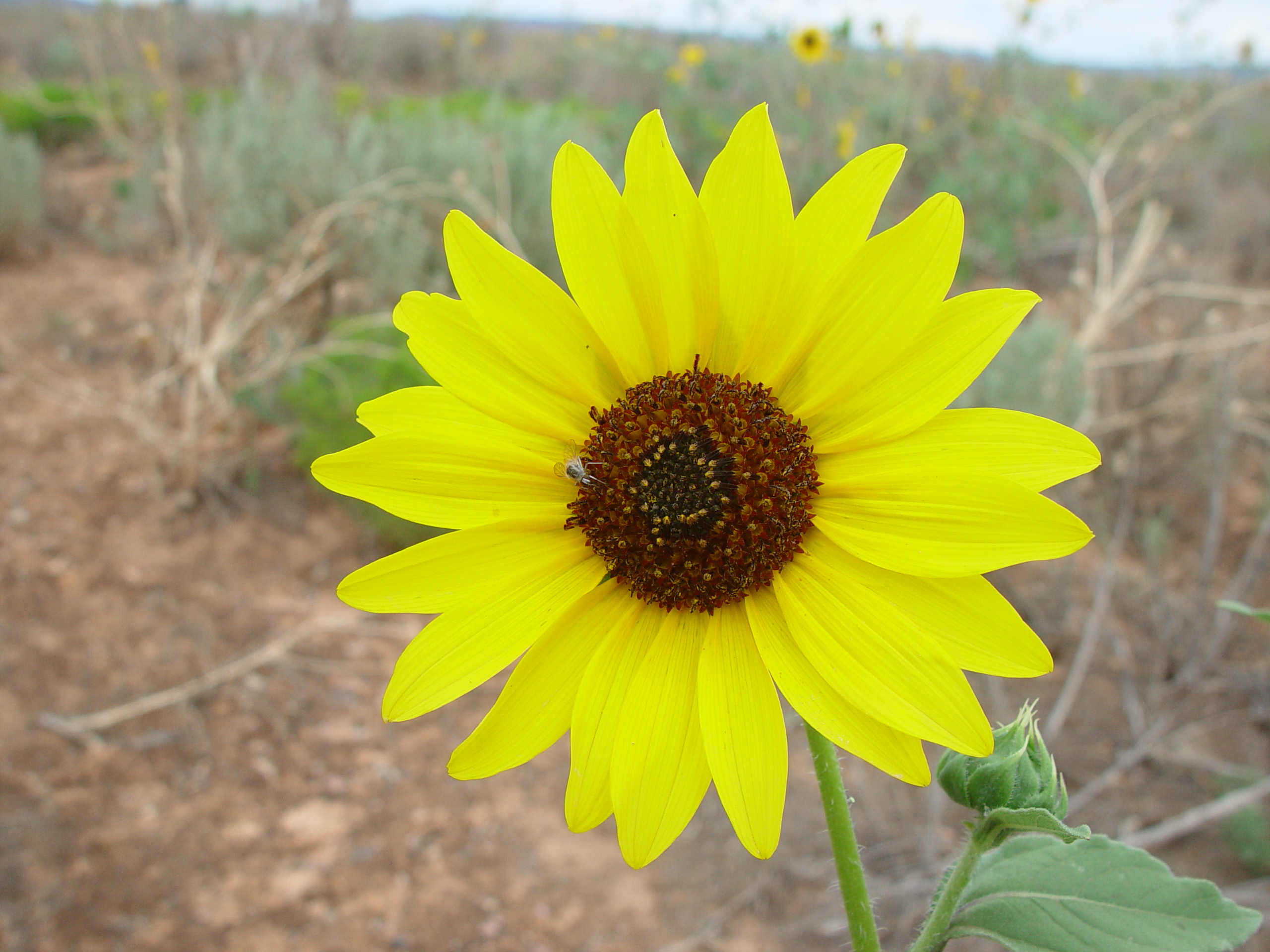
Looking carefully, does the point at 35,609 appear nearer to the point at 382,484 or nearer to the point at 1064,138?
the point at 382,484

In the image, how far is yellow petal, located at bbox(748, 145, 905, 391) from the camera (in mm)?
1153

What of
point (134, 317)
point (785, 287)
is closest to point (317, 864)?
point (785, 287)

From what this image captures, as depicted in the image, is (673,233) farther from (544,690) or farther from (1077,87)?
(1077,87)

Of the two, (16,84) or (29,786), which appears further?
(16,84)

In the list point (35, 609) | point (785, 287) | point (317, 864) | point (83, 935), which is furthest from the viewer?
point (35, 609)

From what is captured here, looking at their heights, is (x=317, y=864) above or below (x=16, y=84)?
below

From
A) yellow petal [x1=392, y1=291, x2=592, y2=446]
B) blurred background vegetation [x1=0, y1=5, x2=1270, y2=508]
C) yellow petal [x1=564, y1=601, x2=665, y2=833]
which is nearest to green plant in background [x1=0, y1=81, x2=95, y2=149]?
blurred background vegetation [x1=0, y1=5, x2=1270, y2=508]

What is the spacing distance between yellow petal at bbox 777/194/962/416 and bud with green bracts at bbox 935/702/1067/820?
523 mm

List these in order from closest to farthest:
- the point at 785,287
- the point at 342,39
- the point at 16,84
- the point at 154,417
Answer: the point at 785,287 < the point at 154,417 < the point at 16,84 < the point at 342,39

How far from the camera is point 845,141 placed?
8.22 m

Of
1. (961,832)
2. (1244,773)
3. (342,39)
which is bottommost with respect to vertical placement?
(961,832)

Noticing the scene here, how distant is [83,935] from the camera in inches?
110

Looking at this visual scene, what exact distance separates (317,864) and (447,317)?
103 inches

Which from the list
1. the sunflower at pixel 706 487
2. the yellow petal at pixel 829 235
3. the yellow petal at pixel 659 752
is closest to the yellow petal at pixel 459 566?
the sunflower at pixel 706 487
